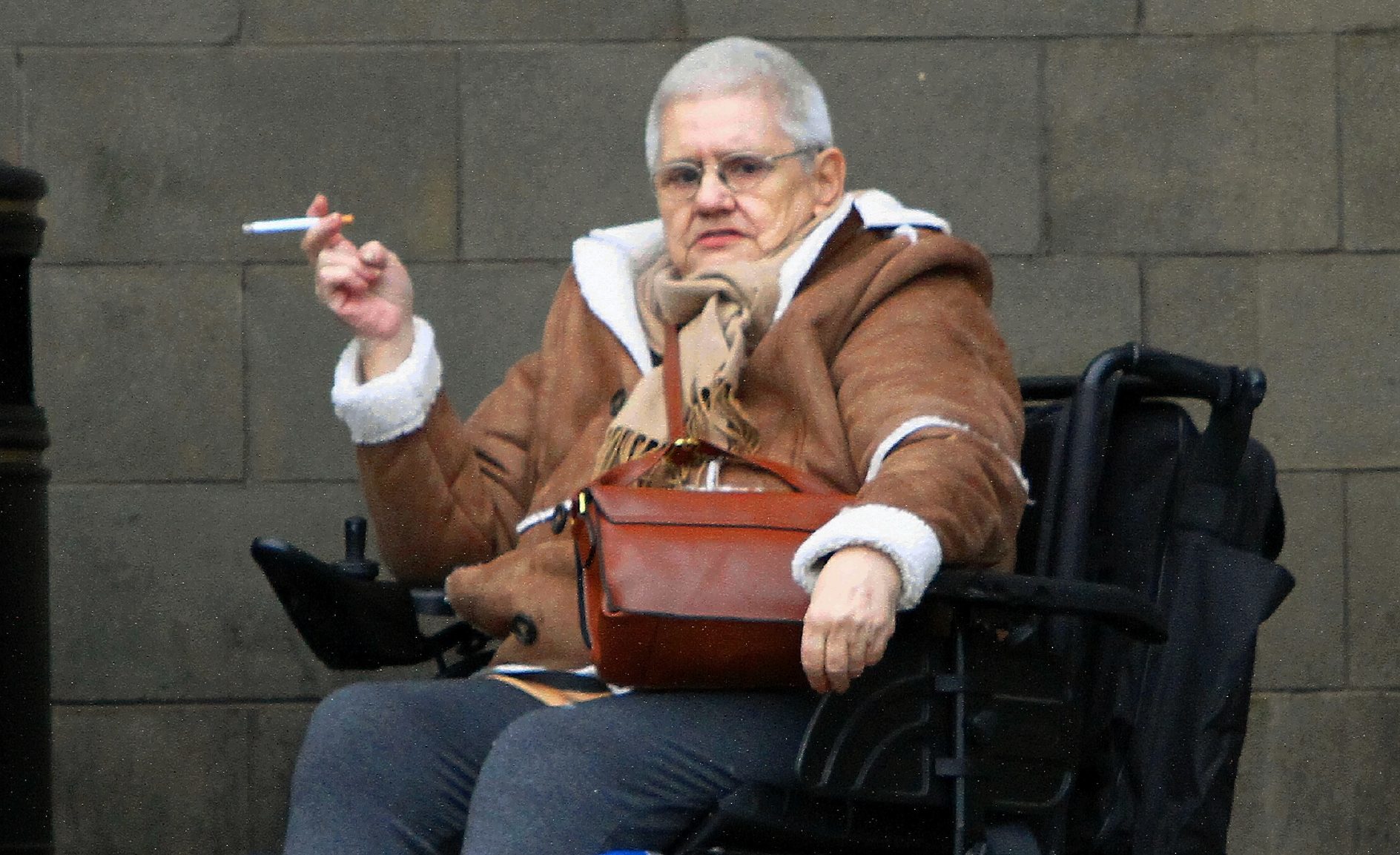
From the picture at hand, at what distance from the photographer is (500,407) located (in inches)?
138

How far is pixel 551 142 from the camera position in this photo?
4754 mm

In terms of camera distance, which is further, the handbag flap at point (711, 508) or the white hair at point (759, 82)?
the white hair at point (759, 82)

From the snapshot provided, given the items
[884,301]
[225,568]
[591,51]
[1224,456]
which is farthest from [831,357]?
[225,568]

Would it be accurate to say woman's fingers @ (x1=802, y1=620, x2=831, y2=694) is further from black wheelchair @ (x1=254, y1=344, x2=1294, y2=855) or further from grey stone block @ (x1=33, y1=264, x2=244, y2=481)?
grey stone block @ (x1=33, y1=264, x2=244, y2=481)

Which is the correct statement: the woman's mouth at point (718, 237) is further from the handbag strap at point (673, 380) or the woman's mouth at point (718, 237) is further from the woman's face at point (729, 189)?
the handbag strap at point (673, 380)

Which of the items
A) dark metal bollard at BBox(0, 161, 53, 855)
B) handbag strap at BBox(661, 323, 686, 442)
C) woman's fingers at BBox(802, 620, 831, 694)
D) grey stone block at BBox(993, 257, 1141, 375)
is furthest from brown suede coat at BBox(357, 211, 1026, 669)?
grey stone block at BBox(993, 257, 1141, 375)

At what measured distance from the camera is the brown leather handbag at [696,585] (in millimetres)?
2564

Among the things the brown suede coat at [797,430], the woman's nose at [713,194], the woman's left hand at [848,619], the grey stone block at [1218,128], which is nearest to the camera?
the woman's left hand at [848,619]

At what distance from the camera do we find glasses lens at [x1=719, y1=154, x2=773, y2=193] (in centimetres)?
325

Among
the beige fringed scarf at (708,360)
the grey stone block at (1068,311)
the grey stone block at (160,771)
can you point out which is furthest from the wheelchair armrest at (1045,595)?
the grey stone block at (160,771)

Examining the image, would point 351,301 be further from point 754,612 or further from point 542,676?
point 754,612

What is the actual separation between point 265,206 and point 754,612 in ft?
8.32

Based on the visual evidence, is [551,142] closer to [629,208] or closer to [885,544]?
[629,208]

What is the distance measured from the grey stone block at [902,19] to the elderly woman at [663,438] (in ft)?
4.50
